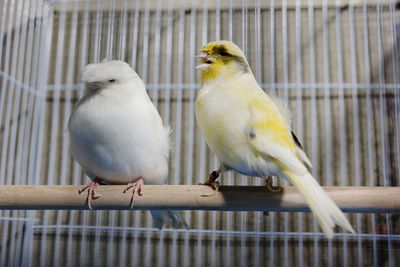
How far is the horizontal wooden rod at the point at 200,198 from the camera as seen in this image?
2.13 ft

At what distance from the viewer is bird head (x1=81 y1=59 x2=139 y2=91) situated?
0.78 metres

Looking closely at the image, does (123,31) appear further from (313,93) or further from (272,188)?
(272,188)

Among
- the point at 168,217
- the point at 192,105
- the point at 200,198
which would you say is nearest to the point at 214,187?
the point at 200,198

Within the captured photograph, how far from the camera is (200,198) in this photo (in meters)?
0.67

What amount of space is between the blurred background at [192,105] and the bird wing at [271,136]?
0.64 m

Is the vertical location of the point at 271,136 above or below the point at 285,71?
below

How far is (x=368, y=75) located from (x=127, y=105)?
36.8 inches

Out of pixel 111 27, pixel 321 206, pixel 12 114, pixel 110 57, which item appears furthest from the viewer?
pixel 111 27

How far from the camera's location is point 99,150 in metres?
0.78

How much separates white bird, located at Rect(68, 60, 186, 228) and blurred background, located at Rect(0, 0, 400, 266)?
0.49 metres

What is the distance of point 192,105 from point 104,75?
2.04 feet

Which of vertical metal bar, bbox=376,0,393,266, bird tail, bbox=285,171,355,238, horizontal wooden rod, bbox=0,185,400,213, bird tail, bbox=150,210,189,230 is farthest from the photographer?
vertical metal bar, bbox=376,0,393,266

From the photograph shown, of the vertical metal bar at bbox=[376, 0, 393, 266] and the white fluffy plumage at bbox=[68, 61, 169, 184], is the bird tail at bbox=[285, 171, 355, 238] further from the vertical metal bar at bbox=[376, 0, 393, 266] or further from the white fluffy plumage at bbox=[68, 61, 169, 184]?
the vertical metal bar at bbox=[376, 0, 393, 266]

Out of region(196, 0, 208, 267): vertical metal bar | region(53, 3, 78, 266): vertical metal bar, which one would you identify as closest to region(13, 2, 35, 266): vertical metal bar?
region(53, 3, 78, 266): vertical metal bar
